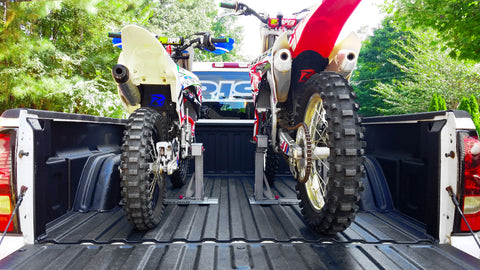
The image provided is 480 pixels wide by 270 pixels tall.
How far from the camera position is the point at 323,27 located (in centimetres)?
203

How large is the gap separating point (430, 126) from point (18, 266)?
2.58 meters

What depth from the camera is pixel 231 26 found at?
82.9 ft

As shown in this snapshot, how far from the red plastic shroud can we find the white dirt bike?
1.11 metres

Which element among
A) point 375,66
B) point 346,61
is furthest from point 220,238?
point 375,66

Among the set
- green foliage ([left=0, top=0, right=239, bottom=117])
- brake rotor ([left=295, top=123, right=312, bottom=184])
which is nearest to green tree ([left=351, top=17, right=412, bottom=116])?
green foliage ([left=0, top=0, right=239, bottom=117])

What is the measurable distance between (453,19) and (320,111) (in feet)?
20.5

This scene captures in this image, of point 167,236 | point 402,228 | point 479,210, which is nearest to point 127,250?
point 167,236

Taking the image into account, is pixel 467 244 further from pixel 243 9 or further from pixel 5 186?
pixel 243 9

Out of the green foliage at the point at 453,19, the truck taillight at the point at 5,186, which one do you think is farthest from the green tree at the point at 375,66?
the truck taillight at the point at 5,186

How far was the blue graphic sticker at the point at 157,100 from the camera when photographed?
275 cm

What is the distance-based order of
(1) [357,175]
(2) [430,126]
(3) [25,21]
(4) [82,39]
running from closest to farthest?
(1) [357,175] < (2) [430,126] < (3) [25,21] < (4) [82,39]

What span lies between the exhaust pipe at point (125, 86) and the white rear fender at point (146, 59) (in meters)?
0.08

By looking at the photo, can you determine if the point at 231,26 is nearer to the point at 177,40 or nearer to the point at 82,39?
the point at 82,39

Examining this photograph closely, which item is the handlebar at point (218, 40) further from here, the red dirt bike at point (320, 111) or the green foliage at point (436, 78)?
the green foliage at point (436, 78)
